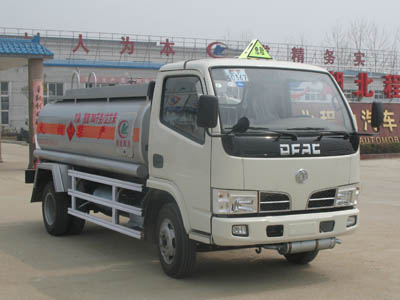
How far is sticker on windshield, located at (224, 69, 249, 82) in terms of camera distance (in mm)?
6371

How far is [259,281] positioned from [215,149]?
5.36ft

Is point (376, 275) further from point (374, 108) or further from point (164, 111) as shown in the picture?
point (164, 111)

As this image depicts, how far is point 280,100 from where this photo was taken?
6.46m

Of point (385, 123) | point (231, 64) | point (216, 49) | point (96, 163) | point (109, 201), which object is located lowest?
point (109, 201)

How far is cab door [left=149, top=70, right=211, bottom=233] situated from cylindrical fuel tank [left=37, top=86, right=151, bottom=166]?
35 centimetres

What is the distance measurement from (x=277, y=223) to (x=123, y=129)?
2420 mm

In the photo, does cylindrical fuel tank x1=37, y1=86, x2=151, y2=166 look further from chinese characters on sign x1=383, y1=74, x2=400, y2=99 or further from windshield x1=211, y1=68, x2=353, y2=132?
chinese characters on sign x1=383, y1=74, x2=400, y2=99

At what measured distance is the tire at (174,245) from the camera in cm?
644

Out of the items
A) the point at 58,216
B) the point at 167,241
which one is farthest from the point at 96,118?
the point at 167,241

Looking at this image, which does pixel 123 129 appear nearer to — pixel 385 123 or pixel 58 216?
pixel 58 216

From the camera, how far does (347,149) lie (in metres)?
6.58

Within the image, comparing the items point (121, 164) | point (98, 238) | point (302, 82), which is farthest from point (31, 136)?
point (302, 82)

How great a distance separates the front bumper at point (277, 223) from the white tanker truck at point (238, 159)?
1 cm

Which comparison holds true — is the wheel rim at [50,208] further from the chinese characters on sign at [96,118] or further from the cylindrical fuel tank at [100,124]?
the chinese characters on sign at [96,118]
